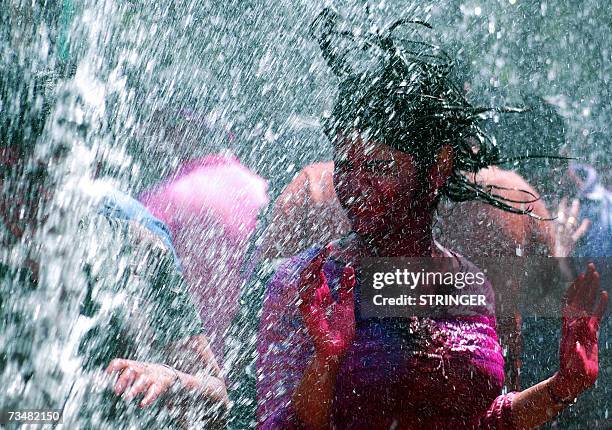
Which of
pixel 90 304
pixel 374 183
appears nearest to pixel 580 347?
pixel 374 183

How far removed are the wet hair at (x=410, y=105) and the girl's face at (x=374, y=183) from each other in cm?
2

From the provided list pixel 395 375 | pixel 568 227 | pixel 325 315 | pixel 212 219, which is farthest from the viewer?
pixel 212 219

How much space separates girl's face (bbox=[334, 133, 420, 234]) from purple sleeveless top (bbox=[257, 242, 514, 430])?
10cm

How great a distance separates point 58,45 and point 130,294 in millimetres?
592

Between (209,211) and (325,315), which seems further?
(209,211)

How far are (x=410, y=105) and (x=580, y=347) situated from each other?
504 millimetres

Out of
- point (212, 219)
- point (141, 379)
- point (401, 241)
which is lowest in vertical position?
point (141, 379)

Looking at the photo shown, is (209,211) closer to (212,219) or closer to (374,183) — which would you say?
(212,219)

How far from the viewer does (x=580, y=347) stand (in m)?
1.13

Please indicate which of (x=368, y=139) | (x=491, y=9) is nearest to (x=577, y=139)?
(x=491, y=9)

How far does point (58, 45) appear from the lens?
4.56 ft

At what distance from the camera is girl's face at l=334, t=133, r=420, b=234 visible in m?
1.14

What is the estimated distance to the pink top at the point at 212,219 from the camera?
1.33 meters

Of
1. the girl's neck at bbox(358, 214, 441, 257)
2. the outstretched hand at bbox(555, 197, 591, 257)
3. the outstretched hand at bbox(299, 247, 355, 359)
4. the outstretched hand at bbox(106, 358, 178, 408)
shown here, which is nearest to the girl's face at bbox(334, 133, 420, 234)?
the girl's neck at bbox(358, 214, 441, 257)
